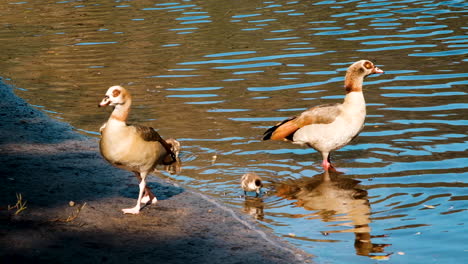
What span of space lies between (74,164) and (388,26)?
574 inches

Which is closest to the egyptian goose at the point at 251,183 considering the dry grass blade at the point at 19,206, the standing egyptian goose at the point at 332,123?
the standing egyptian goose at the point at 332,123

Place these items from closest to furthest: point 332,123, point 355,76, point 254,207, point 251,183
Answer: point 254,207, point 251,183, point 332,123, point 355,76

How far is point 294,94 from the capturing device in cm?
1552

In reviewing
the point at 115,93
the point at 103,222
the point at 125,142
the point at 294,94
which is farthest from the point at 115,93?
the point at 294,94

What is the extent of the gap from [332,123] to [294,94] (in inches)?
185

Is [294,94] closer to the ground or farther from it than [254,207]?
farther from it

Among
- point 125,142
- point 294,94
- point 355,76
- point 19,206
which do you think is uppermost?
point 355,76

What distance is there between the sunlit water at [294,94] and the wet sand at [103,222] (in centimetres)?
67

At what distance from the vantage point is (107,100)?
27.2 ft

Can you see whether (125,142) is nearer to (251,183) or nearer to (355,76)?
(251,183)

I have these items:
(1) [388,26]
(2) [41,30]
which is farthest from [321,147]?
(2) [41,30]

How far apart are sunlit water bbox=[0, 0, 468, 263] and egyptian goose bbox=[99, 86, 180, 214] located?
170 centimetres

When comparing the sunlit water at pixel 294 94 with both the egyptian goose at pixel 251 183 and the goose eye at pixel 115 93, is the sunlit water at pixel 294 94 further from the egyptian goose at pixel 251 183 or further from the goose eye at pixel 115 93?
the goose eye at pixel 115 93

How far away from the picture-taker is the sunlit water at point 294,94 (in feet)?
29.7
